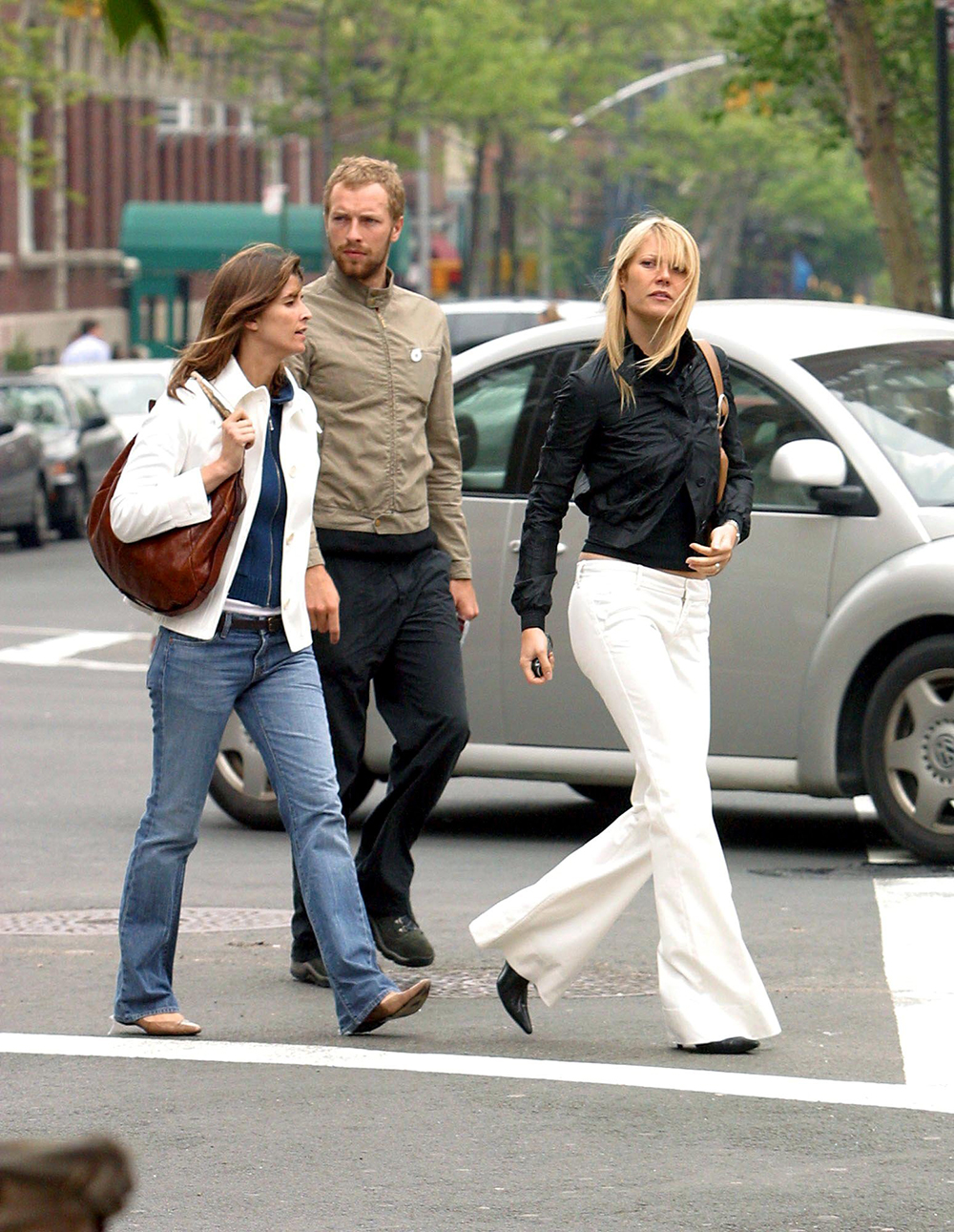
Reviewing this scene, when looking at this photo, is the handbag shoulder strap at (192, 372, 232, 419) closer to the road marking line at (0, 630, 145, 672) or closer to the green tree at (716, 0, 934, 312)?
the road marking line at (0, 630, 145, 672)

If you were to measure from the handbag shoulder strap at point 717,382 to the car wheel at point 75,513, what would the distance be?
22217 millimetres

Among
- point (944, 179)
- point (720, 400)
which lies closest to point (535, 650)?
point (720, 400)

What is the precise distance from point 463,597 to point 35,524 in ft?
66.1

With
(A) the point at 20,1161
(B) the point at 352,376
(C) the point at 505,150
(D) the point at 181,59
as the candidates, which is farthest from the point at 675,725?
(C) the point at 505,150

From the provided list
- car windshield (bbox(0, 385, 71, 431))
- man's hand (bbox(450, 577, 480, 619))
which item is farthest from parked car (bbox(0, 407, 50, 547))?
man's hand (bbox(450, 577, 480, 619))

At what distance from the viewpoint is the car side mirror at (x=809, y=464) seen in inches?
321

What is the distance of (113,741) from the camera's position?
1216 cm

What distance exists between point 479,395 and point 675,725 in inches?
133

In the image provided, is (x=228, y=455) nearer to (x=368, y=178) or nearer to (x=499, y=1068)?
(x=368, y=178)

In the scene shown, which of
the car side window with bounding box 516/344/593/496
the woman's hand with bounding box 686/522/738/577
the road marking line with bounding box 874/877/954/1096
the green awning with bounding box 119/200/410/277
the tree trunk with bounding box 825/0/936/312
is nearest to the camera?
the road marking line with bounding box 874/877/954/1096

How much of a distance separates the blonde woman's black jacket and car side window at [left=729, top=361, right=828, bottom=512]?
2.38 m

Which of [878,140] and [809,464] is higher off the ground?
[878,140]

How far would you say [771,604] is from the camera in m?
8.48

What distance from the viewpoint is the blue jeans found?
19.9ft
